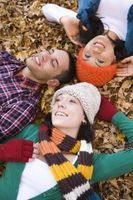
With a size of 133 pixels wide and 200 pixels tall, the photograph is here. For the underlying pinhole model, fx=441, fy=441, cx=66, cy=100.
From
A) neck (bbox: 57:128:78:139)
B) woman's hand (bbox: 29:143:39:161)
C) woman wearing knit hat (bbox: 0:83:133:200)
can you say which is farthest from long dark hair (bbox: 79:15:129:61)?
woman's hand (bbox: 29:143:39:161)

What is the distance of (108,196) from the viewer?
4035 millimetres

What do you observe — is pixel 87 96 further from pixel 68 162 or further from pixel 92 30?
pixel 92 30

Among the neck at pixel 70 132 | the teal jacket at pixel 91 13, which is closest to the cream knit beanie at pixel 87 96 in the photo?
the neck at pixel 70 132

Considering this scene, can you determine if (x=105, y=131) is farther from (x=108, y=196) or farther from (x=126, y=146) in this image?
(x=108, y=196)

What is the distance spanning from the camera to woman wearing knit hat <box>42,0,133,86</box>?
4.33m

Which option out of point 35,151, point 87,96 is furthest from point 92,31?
point 35,151

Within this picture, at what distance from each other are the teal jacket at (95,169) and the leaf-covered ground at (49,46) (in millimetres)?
259

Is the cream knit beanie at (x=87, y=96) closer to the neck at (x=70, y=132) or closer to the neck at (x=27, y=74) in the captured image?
the neck at (x=70, y=132)

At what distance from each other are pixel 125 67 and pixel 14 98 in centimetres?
118

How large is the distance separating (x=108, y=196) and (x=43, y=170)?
78 centimetres

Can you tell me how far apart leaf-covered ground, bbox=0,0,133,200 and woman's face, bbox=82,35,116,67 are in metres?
0.23

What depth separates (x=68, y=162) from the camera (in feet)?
11.8

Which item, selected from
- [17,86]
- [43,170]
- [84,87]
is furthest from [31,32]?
[43,170]

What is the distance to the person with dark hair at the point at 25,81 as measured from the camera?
13.1 feet
